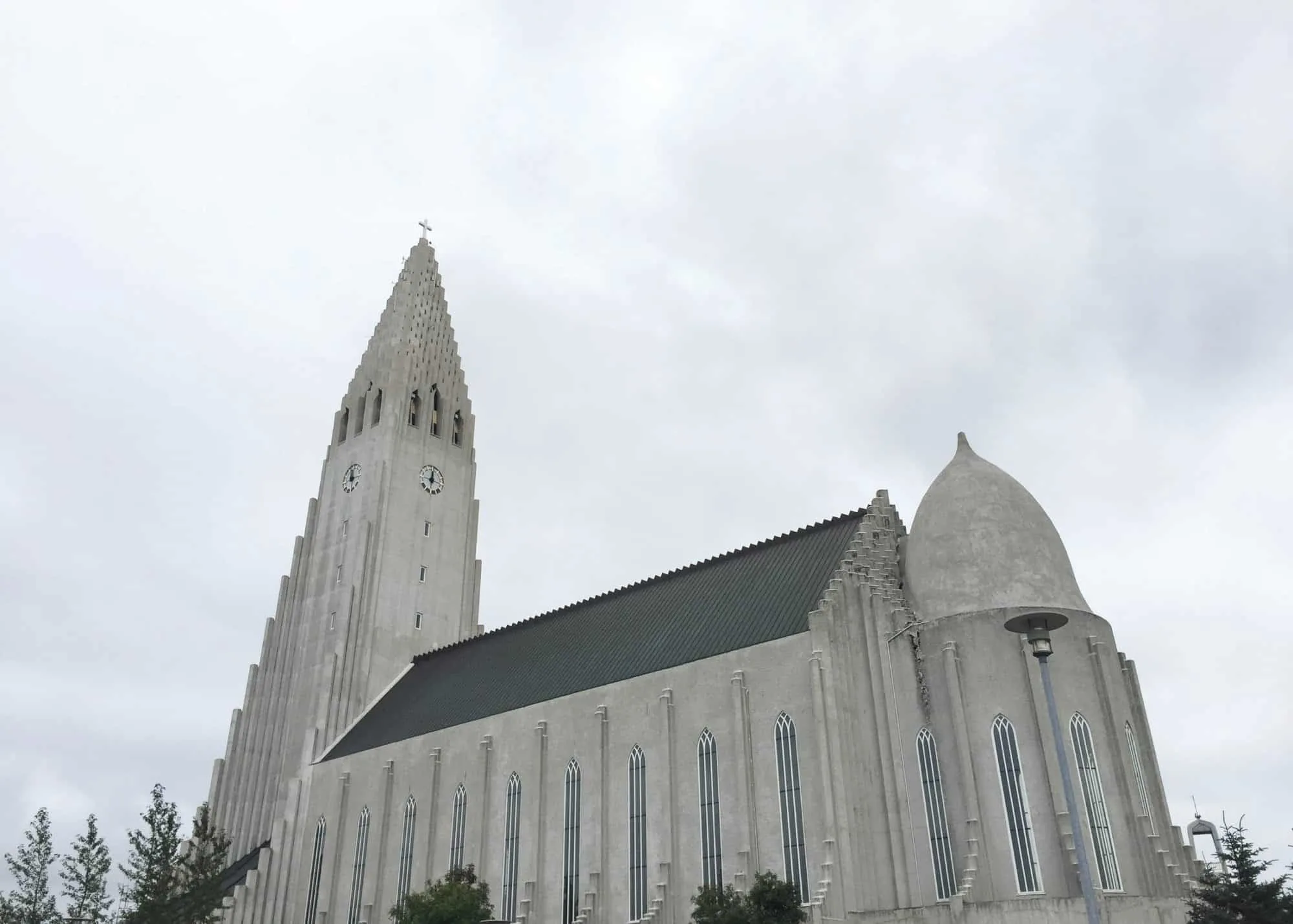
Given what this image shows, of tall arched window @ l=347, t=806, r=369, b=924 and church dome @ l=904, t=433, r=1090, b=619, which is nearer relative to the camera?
church dome @ l=904, t=433, r=1090, b=619

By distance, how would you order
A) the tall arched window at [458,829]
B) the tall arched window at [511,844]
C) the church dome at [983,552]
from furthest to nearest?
the tall arched window at [458,829], the tall arched window at [511,844], the church dome at [983,552]

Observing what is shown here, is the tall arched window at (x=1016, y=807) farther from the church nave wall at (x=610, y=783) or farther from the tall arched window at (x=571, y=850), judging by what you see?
the tall arched window at (x=571, y=850)

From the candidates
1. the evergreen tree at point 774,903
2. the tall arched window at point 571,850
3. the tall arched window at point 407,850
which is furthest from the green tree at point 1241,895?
the tall arched window at point 407,850

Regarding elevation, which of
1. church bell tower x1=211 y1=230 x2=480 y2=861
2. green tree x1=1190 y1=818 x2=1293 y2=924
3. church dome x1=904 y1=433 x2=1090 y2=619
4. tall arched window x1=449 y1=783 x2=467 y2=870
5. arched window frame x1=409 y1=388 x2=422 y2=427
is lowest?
green tree x1=1190 y1=818 x2=1293 y2=924

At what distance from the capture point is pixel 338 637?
2323 inches

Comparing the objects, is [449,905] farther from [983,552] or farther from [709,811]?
[983,552]

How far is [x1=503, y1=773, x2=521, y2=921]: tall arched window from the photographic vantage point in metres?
41.3

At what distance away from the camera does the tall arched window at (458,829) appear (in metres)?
44.3

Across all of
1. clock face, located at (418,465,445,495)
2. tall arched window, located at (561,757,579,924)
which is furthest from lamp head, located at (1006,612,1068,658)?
clock face, located at (418,465,445,495)

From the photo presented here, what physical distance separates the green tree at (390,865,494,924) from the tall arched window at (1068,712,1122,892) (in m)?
19.1

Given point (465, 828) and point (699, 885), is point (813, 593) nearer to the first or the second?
point (699, 885)

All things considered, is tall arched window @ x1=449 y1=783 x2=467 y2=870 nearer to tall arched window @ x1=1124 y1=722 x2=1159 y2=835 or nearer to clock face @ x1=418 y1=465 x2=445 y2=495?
clock face @ x1=418 y1=465 x2=445 y2=495

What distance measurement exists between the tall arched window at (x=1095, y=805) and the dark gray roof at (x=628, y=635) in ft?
29.6

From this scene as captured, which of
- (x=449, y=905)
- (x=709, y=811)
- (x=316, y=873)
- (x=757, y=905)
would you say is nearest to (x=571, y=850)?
(x=449, y=905)
